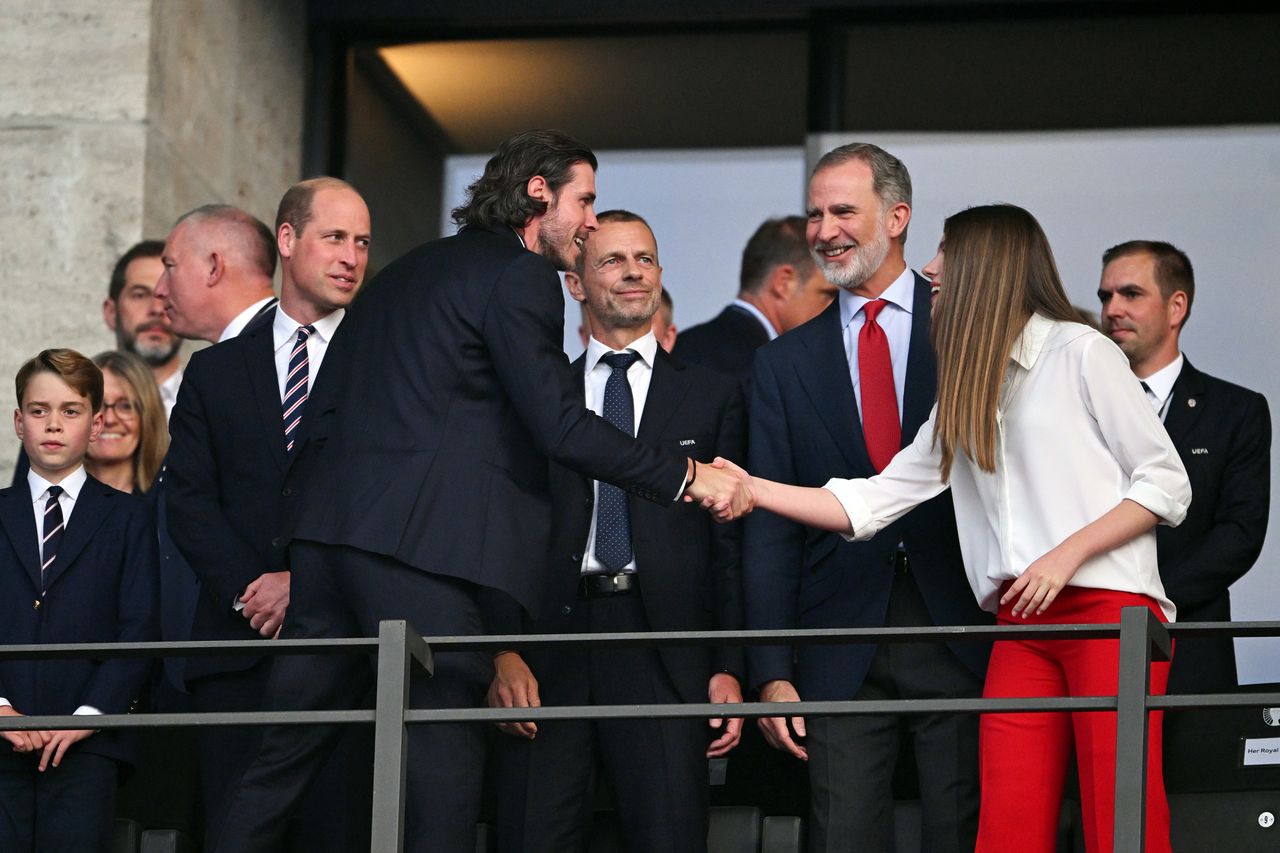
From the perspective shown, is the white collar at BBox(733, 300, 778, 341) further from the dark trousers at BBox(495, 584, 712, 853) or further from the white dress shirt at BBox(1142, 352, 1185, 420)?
the dark trousers at BBox(495, 584, 712, 853)

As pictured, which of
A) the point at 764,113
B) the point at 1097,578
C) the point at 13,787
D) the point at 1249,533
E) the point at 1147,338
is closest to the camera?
the point at 1097,578

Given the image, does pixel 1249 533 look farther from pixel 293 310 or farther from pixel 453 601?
pixel 293 310

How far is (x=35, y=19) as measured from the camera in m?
7.25

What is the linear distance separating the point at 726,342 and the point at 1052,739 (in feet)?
10.0

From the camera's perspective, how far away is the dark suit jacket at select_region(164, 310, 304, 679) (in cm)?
493

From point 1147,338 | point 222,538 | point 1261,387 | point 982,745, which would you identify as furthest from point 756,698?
point 1261,387

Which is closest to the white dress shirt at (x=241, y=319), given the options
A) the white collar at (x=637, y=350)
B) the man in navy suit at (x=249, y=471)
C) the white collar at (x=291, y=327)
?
the man in navy suit at (x=249, y=471)

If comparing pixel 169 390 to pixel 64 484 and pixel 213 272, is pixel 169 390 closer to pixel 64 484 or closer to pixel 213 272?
pixel 213 272

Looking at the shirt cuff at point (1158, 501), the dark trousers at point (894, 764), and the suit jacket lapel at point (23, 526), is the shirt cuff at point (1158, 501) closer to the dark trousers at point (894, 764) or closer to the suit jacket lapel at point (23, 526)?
the dark trousers at point (894, 764)

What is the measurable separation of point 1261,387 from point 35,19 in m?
4.91

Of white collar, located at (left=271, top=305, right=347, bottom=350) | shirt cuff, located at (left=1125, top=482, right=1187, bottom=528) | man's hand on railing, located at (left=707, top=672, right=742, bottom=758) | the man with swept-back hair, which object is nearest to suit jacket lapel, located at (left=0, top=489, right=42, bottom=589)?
white collar, located at (left=271, top=305, right=347, bottom=350)

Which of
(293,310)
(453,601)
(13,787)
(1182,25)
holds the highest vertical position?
(1182,25)

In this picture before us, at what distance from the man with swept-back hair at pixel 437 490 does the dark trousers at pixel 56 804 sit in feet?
2.82

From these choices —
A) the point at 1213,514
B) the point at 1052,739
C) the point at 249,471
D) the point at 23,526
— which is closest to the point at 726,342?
the point at 1213,514
